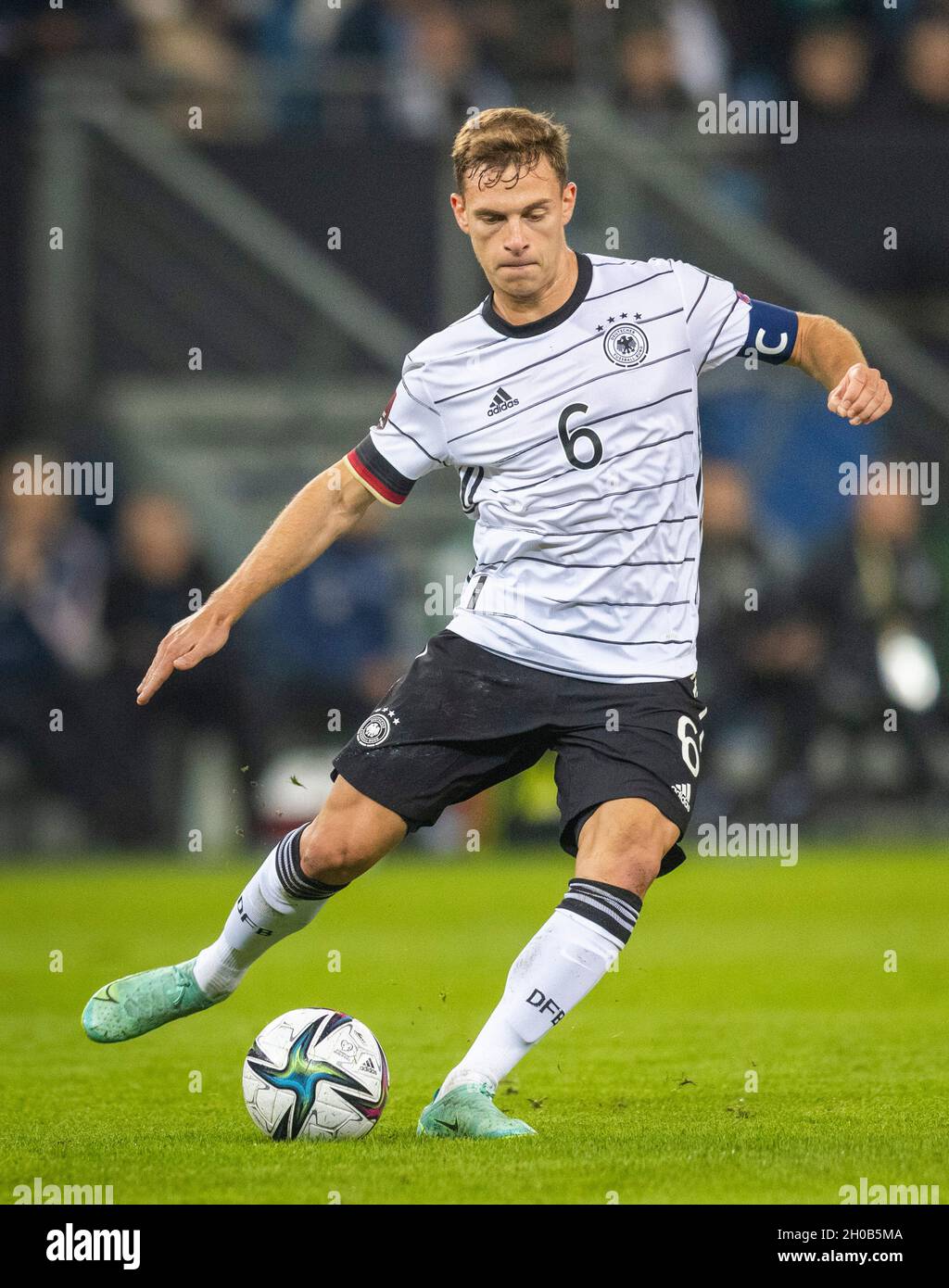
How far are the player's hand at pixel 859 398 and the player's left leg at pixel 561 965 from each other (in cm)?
115

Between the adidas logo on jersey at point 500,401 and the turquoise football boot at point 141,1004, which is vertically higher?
the adidas logo on jersey at point 500,401

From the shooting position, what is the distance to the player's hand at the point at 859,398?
223 inches

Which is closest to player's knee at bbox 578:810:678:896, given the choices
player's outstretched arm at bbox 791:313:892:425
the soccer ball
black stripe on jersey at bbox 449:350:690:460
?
the soccer ball

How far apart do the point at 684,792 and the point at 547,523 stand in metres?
0.81

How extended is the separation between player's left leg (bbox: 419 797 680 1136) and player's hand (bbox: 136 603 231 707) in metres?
1.17

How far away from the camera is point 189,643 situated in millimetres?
5949

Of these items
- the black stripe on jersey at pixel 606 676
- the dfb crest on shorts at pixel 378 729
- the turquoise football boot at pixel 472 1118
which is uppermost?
the black stripe on jersey at pixel 606 676

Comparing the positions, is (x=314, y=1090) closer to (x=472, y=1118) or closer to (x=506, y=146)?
(x=472, y=1118)

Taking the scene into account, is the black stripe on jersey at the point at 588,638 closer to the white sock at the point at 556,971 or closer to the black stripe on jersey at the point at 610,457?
the black stripe on jersey at the point at 610,457

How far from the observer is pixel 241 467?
1598 cm

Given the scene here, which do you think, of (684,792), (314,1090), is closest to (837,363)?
(684,792)

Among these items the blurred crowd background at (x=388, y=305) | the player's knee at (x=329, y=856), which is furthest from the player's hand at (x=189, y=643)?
the blurred crowd background at (x=388, y=305)

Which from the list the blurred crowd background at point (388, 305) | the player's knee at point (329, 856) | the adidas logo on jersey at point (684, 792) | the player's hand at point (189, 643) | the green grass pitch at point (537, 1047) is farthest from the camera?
the blurred crowd background at point (388, 305)
